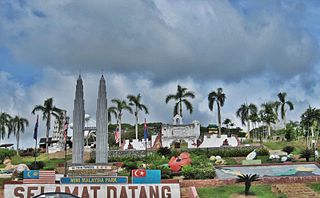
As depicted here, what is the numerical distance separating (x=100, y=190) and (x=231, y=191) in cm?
830

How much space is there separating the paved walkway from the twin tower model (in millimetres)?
15998

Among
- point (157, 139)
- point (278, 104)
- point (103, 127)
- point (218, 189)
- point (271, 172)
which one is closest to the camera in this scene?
point (218, 189)

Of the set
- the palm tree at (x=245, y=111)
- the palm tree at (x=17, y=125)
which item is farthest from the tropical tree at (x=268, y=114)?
the palm tree at (x=17, y=125)

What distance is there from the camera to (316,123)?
208 feet

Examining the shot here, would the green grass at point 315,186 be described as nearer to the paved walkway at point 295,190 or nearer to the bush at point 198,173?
the paved walkway at point 295,190

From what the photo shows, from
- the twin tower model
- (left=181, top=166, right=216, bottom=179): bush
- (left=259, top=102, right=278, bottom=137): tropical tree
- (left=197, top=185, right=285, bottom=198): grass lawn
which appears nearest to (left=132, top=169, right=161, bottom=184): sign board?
(left=197, top=185, right=285, bottom=198): grass lawn

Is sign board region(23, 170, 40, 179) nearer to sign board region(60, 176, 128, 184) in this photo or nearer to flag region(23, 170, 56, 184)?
flag region(23, 170, 56, 184)

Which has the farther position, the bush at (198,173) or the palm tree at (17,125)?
the palm tree at (17,125)

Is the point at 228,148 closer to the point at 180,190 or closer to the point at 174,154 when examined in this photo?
the point at 174,154

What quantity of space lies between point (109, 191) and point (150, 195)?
2.46 meters

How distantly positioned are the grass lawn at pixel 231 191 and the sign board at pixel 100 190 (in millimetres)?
2312

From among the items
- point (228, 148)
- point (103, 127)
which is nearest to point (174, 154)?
point (228, 148)

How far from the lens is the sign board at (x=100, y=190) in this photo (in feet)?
86.6

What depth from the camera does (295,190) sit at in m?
28.6
